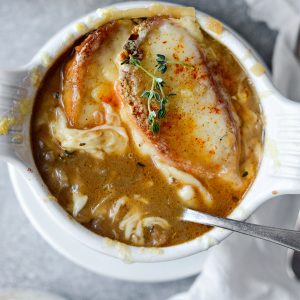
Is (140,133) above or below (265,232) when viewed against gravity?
above

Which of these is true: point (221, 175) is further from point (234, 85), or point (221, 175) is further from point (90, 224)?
point (90, 224)

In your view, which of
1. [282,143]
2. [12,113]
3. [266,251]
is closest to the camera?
[12,113]

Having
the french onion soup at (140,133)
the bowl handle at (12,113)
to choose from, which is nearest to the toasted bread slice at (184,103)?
the french onion soup at (140,133)

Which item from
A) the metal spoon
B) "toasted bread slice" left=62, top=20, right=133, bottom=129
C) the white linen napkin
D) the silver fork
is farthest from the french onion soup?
the silver fork

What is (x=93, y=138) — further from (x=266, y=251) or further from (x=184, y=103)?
(x=266, y=251)

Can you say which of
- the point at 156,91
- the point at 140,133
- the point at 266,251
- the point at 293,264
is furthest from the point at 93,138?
the point at 293,264

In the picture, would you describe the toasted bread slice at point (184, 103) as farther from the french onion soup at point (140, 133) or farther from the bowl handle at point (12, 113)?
the bowl handle at point (12, 113)

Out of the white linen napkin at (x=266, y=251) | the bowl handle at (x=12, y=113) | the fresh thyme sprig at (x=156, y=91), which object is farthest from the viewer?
the white linen napkin at (x=266, y=251)
